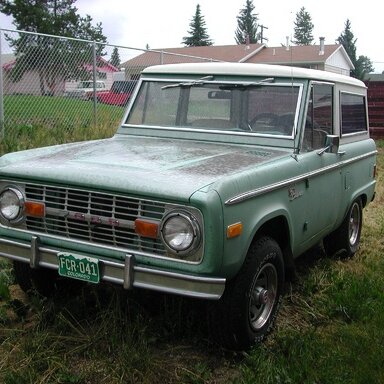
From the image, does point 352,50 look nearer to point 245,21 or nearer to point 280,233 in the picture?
point 245,21

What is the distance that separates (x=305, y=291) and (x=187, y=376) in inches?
62.0

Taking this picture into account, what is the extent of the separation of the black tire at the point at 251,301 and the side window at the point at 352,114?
1.78m

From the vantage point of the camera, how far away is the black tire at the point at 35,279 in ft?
12.4

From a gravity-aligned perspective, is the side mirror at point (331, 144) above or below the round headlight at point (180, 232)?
above

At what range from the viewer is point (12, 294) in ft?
13.4

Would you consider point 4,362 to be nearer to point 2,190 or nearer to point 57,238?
→ point 57,238

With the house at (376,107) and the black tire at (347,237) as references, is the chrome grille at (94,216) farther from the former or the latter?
the house at (376,107)

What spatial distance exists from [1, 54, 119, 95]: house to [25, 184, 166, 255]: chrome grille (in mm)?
5110

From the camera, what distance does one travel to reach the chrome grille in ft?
9.56

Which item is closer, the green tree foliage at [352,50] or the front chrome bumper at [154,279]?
the front chrome bumper at [154,279]

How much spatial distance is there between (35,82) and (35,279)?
5.22 m

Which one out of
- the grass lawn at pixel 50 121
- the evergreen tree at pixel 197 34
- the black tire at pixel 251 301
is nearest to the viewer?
the black tire at pixel 251 301

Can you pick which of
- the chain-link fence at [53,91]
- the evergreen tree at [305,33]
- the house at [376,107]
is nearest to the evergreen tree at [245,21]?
the evergreen tree at [305,33]

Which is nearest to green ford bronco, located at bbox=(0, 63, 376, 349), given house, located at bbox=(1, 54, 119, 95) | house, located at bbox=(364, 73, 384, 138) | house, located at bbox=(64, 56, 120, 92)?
house, located at bbox=(1, 54, 119, 95)
